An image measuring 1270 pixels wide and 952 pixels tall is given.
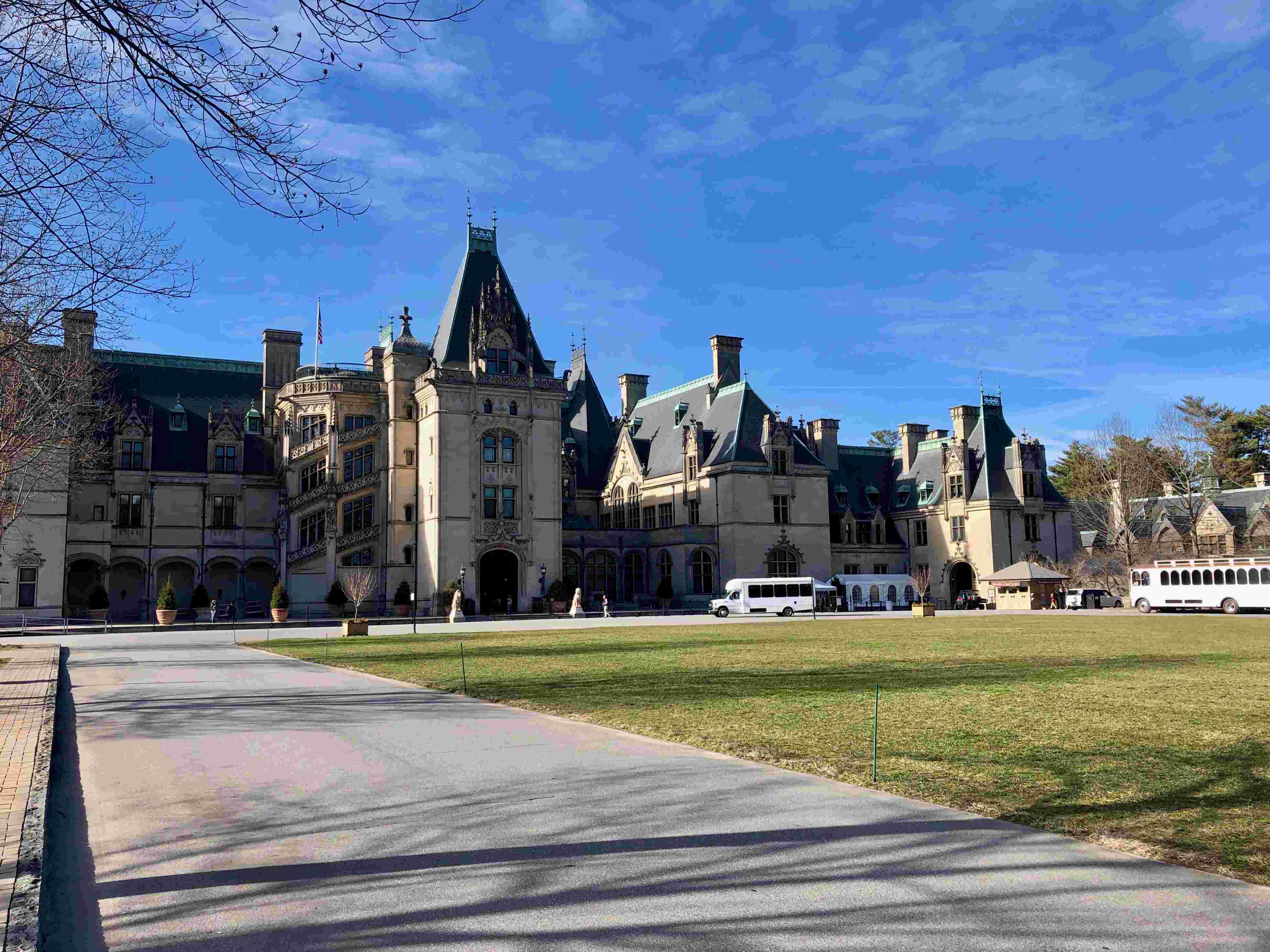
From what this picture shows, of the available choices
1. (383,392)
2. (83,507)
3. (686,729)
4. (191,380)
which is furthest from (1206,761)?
(191,380)

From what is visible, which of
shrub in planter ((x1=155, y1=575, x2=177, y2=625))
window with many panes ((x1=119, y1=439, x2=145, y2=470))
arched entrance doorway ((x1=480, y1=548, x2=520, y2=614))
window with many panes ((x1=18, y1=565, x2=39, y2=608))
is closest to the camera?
shrub in planter ((x1=155, y1=575, x2=177, y2=625))

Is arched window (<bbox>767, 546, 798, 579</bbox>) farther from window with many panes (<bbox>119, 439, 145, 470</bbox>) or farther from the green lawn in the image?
window with many panes (<bbox>119, 439, 145, 470</bbox>)

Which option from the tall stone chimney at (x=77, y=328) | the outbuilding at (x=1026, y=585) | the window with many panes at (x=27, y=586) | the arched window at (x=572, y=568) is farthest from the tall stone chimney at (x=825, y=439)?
the tall stone chimney at (x=77, y=328)

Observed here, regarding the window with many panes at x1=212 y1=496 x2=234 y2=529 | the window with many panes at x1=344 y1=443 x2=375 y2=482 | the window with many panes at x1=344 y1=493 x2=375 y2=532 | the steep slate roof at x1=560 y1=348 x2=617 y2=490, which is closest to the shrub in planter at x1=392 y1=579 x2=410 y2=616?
the window with many panes at x1=344 y1=493 x2=375 y2=532

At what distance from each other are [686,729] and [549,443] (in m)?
47.0

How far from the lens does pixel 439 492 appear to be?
178 ft

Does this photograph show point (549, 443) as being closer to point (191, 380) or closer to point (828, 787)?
point (191, 380)

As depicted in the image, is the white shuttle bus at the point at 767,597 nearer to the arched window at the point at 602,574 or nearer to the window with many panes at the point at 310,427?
the arched window at the point at 602,574

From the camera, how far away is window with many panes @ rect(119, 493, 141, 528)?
55688mm

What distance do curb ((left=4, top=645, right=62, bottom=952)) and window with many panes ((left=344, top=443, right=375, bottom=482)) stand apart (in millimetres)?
48560

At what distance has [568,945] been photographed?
520cm

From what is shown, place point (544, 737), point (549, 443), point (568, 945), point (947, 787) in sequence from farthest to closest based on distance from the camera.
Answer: point (549, 443), point (544, 737), point (947, 787), point (568, 945)

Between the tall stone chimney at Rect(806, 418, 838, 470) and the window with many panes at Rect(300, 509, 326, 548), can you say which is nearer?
the window with many panes at Rect(300, 509, 326, 548)

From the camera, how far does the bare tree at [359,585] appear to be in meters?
48.0
